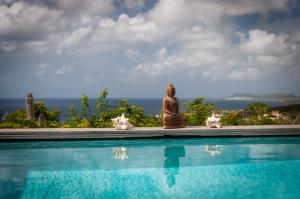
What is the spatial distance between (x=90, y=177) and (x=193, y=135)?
158 inches

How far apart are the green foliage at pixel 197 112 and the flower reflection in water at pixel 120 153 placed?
A: 279cm

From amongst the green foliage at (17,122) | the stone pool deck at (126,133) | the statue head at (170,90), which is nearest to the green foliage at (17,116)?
the green foliage at (17,122)

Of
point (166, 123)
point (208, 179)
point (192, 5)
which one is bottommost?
point (208, 179)

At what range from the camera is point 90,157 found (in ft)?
23.7

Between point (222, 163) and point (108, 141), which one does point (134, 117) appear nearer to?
point (108, 141)

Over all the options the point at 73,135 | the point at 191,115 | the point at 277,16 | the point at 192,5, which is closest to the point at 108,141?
the point at 73,135

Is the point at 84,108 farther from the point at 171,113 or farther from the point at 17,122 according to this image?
the point at 171,113

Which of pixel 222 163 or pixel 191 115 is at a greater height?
pixel 191 115

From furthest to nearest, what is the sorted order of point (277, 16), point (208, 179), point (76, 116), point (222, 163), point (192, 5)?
point (277, 16) < point (192, 5) < point (76, 116) < point (222, 163) < point (208, 179)

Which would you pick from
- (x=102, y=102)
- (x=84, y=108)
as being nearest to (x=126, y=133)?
(x=102, y=102)

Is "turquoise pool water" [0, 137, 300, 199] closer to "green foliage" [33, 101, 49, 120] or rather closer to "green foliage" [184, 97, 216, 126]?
"green foliage" [184, 97, 216, 126]

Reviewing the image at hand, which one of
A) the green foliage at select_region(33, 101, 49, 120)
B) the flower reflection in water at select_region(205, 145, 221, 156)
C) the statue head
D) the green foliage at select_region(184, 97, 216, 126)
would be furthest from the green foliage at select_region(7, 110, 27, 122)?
the flower reflection in water at select_region(205, 145, 221, 156)

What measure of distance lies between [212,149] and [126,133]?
2102 millimetres

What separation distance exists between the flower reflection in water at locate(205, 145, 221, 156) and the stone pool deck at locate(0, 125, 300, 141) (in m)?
0.79
